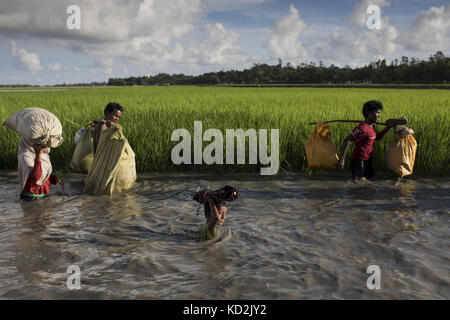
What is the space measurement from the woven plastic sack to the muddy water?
66cm

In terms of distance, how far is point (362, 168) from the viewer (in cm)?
508

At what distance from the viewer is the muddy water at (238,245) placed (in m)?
2.47

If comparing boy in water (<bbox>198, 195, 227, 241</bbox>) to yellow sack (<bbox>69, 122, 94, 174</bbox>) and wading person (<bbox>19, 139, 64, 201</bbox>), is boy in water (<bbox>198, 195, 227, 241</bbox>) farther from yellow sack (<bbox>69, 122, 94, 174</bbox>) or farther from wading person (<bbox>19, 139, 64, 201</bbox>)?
yellow sack (<bbox>69, 122, 94, 174</bbox>)

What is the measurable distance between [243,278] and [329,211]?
1.74 m

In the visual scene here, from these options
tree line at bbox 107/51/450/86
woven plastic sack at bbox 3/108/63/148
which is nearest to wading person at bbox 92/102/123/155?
woven plastic sack at bbox 3/108/63/148

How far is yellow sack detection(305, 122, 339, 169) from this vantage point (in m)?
4.96

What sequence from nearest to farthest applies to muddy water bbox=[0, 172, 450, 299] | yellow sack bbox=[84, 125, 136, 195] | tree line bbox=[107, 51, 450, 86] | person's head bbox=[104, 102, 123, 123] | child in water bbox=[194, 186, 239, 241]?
muddy water bbox=[0, 172, 450, 299]
child in water bbox=[194, 186, 239, 241]
yellow sack bbox=[84, 125, 136, 195]
person's head bbox=[104, 102, 123, 123]
tree line bbox=[107, 51, 450, 86]

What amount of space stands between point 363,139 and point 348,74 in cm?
7094

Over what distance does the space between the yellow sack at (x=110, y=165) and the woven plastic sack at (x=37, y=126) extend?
520mm

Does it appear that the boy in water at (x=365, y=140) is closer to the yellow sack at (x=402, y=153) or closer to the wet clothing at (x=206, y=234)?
the yellow sack at (x=402, y=153)

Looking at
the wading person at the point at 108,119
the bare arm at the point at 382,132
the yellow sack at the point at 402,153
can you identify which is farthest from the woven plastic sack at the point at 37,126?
the yellow sack at the point at 402,153

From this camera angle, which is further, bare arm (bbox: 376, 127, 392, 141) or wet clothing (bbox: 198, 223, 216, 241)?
bare arm (bbox: 376, 127, 392, 141)

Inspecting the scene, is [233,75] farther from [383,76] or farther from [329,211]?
[329,211]
